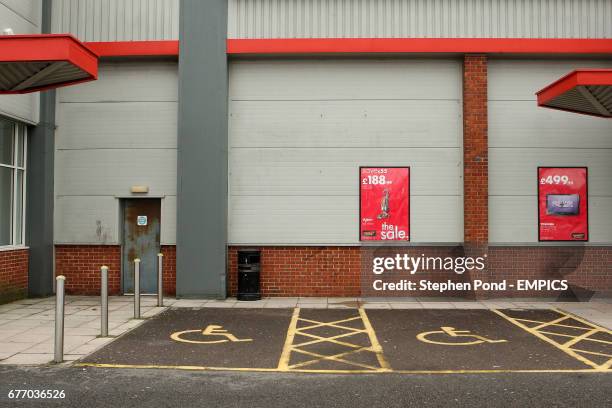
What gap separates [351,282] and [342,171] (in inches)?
106

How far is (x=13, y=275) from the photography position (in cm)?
1202

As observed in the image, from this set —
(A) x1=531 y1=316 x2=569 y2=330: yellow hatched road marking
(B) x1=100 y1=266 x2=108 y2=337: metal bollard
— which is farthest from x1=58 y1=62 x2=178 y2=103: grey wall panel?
(A) x1=531 y1=316 x2=569 y2=330: yellow hatched road marking

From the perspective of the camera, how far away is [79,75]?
373 inches

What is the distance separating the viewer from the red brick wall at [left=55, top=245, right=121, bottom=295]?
1291 cm

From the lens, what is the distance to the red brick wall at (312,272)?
12.7m

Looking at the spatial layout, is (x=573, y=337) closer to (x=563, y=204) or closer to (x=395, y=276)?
(x=395, y=276)

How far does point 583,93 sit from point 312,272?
688 cm

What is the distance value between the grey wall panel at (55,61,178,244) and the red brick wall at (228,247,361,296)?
2715mm

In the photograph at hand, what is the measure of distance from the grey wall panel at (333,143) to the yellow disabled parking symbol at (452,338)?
157 inches

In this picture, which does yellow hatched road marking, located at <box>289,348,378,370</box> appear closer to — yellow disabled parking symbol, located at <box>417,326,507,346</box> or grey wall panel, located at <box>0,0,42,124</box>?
yellow disabled parking symbol, located at <box>417,326,507,346</box>

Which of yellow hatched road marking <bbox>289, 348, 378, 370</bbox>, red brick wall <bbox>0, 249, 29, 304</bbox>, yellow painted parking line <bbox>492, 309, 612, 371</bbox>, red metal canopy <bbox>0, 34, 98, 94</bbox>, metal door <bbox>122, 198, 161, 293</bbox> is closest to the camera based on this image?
yellow hatched road marking <bbox>289, 348, 378, 370</bbox>

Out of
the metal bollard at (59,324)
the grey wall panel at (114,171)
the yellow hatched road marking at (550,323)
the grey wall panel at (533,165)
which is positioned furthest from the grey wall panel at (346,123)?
the metal bollard at (59,324)

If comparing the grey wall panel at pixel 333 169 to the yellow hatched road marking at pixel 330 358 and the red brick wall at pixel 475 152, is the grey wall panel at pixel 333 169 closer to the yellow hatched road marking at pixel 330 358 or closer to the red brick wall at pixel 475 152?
the red brick wall at pixel 475 152

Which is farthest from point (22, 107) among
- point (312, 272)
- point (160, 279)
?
point (312, 272)
